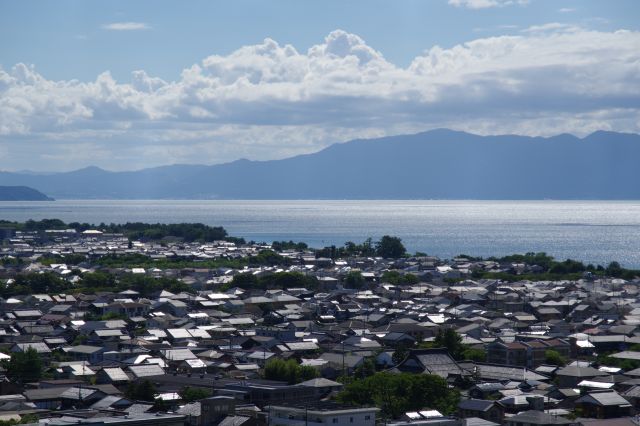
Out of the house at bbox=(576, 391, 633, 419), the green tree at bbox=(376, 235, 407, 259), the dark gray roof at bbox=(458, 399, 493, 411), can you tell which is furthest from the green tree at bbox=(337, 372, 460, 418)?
the green tree at bbox=(376, 235, 407, 259)

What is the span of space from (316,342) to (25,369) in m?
9.04

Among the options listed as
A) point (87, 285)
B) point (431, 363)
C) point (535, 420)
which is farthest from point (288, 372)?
point (87, 285)

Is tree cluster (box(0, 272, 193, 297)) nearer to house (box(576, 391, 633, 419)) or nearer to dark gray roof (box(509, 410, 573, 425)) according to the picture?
house (box(576, 391, 633, 419))

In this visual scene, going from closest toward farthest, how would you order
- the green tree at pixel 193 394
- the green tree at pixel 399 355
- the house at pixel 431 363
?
the green tree at pixel 193 394 < the house at pixel 431 363 < the green tree at pixel 399 355

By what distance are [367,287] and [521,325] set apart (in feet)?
43.2

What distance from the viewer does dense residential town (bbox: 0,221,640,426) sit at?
62.9 feet

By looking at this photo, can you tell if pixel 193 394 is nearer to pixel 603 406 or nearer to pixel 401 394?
pixel 401 394

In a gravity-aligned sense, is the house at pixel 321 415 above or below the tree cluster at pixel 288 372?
above

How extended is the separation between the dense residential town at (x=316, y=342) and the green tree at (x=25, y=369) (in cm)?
3

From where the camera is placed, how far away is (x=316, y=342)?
30062 mm

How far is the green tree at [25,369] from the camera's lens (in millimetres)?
23078

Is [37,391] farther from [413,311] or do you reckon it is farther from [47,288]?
[47,288]

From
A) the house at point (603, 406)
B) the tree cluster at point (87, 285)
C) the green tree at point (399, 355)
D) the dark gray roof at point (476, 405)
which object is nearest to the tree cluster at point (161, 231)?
the tree cluster at point (87, 285)

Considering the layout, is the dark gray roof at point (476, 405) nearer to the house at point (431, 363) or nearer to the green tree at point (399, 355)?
the house at point (431, 363)
